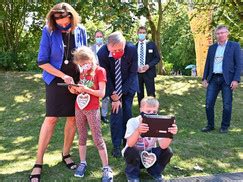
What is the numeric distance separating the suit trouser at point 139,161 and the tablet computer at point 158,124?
1.04ft

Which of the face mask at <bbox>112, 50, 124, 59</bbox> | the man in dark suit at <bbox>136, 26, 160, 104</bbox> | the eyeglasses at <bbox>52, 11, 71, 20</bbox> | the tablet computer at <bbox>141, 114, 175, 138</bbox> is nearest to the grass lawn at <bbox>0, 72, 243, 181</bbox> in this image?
the tablet computer at <bbox>141, 114, 175, 138</bbox>

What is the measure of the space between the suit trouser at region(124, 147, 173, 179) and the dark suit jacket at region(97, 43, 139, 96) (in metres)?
1.14

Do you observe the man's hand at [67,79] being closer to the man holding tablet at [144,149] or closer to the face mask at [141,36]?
the man holding tablet at [144,149]

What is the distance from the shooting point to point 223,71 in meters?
6.91

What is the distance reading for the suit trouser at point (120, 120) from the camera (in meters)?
5.27

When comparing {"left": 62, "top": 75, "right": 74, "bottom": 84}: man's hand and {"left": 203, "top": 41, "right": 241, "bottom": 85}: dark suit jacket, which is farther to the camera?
{"left": 203, "top": 41, "right": 241, "bottom": 85}: dark suit jacket

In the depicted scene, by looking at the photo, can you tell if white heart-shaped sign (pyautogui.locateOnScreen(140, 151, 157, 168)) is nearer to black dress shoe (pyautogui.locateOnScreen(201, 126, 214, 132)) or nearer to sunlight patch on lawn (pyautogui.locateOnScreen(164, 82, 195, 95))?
black dress shoe (pyautogui.locateOnScreen(201, 126, 214, 132))

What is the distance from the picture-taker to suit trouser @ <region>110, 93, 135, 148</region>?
5270 millimetres

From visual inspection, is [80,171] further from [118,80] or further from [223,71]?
[223,71]

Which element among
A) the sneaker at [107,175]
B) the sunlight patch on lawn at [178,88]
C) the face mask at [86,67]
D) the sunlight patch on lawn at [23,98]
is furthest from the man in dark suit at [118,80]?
the sunlight patch on lawn at [178,88]

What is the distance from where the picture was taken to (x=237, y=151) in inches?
236

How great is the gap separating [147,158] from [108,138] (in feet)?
7.42

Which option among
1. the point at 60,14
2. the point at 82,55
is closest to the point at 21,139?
the point at 82,55

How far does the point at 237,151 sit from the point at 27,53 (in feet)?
30.2
